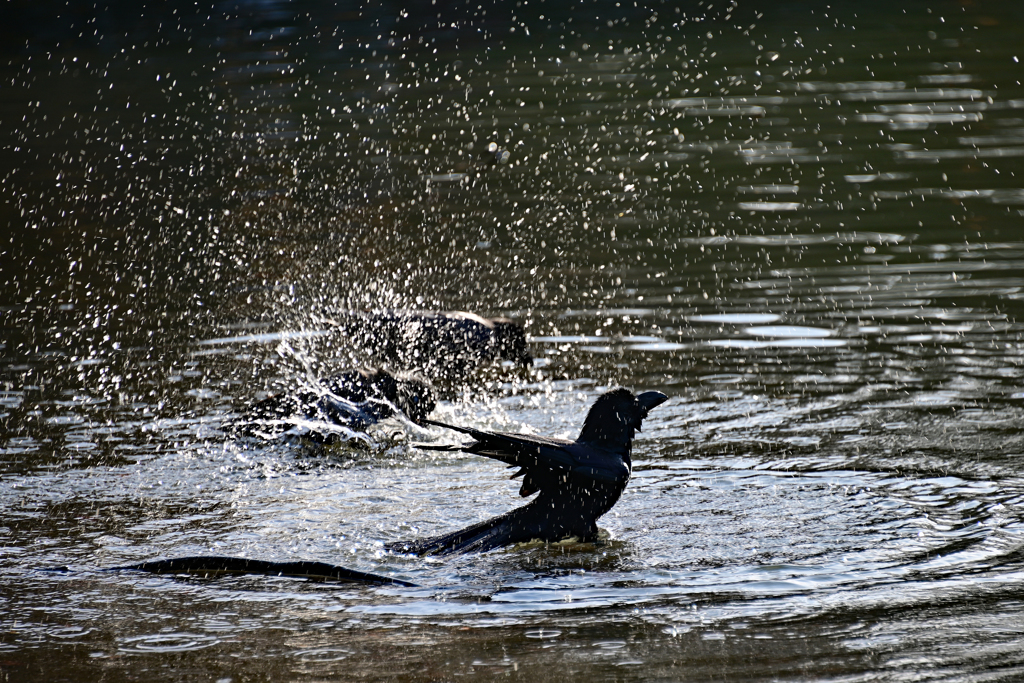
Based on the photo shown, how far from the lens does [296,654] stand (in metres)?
4.29

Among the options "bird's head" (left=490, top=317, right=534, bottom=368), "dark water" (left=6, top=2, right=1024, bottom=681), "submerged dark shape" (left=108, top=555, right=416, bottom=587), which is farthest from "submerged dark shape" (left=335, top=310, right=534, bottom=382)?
"submerged dark shape" (left=108, top=555, right=416, bottom=587)

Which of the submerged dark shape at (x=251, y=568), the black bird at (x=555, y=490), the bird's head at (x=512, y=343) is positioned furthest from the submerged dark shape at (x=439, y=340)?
the submerged dark shape at (x=251, y=568)

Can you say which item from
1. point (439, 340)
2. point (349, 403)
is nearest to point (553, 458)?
point (349, 403)

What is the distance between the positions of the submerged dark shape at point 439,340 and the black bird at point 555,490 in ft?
9.30

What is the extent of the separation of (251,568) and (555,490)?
1.29 meters

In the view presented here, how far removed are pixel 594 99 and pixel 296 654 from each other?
14985 mm

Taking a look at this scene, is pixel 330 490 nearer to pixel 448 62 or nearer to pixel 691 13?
pixel 448 62

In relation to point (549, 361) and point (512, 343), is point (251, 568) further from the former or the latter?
point (549, 361)

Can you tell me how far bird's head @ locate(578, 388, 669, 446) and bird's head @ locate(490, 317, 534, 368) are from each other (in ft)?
8.89

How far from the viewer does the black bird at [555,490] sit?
5.00 metres

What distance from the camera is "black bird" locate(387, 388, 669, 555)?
5004 millimetres

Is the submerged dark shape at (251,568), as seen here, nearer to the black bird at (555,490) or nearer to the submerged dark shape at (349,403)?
the black bird at (555,490)

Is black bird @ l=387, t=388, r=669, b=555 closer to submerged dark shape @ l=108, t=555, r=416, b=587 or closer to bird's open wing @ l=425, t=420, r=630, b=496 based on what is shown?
bird's open wing @ l=425, t=420, r=630, b=496

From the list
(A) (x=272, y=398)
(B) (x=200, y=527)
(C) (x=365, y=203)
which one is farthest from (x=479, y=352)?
(C) (x=365, y=203)
